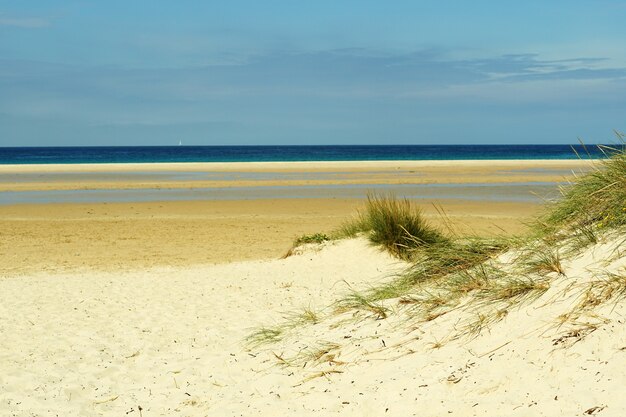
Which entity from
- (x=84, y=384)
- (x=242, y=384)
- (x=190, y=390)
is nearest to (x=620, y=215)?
(x=242, y=384)

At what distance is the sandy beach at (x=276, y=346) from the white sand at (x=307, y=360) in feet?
0.04

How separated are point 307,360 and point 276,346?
0.72 m

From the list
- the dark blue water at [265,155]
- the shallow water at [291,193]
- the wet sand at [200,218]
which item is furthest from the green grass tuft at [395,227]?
the dark blue water at [265,155]

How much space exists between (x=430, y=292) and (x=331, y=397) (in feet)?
5.82

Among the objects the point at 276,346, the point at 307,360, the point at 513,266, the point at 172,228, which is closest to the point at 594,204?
the point at 513,266

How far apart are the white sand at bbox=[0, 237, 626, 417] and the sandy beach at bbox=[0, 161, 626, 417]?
1 centimetres

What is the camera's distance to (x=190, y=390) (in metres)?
5.92

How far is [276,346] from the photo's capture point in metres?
6.62

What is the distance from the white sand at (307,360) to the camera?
14.8 feet

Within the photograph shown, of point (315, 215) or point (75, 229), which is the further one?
point (315, 215)

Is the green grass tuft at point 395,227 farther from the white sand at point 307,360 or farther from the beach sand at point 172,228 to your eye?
the white sand at point 307,360

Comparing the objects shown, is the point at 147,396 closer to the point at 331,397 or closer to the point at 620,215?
the point at 331,397

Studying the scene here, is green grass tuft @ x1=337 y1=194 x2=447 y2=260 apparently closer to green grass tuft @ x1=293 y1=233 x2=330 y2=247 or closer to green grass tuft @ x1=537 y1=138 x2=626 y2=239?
green grass tuft @ x1=293 y1=233 x2=330 y2=247

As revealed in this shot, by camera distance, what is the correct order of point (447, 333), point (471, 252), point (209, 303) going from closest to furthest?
point (447, 333) < point (471, 252) < point (209, 303)
